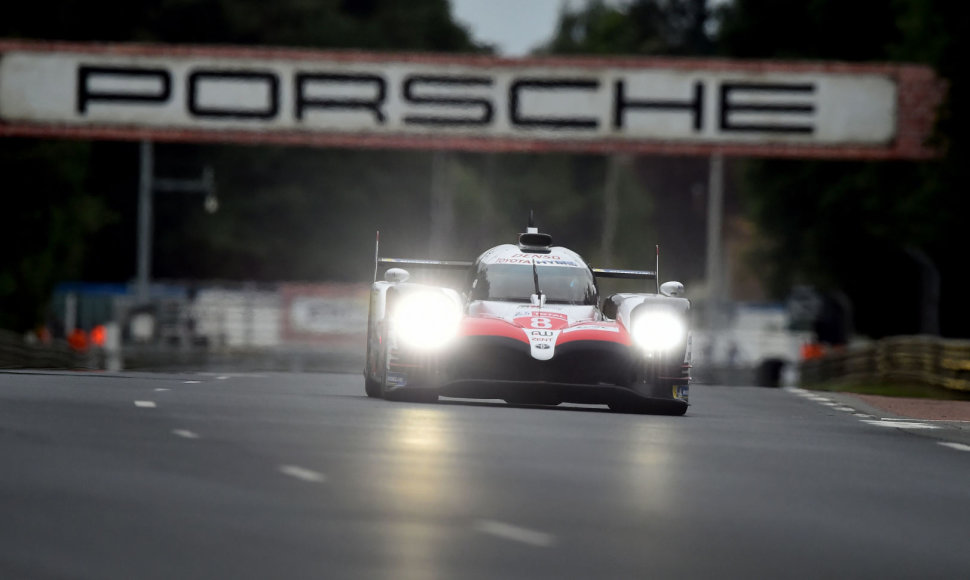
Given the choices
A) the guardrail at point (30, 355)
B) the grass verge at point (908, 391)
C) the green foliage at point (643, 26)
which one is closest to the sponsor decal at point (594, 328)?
the grass verge at point (908, 391)

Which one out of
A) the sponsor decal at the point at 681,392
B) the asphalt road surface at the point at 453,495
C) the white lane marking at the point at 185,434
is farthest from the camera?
the sponsor decal at the point at 681,392

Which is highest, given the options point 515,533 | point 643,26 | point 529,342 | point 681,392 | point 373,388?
point 643,26

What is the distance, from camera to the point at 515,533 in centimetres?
967

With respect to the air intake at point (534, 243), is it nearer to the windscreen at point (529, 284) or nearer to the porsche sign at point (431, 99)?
the windscreen at point (529, 284)

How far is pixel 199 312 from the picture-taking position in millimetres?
60562

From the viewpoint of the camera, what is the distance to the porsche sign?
1411 inches

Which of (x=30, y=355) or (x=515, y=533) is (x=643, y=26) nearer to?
(x=30, y=355)

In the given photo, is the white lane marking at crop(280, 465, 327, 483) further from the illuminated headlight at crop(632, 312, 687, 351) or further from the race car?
the illuminated headlight at crop(632, 312, 687, 351)

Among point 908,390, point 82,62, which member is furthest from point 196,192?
point 908,390

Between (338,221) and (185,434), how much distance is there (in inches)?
2357

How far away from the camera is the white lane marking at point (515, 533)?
9.45m

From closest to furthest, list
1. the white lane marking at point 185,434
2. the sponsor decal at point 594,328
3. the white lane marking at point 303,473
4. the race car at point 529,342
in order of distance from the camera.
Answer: the white lane marking at point 303,473 → the white lane marking at point 185,434 → the race car at point 529,342 → the sponsor decal at point 594,328

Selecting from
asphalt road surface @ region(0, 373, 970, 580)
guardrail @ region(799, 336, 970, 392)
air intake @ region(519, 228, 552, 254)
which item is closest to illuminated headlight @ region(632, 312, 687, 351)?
asphalt road surface @ region(0, 373, 970, 580)

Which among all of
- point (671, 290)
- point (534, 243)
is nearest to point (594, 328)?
point (671, 290)
